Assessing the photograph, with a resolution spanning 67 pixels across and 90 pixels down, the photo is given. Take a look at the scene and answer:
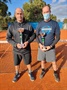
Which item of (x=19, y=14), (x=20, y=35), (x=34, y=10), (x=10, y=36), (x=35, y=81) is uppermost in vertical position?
(x=19, y=14)

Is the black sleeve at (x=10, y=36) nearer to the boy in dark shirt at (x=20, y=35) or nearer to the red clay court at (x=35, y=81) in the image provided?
the boy in dark shirt at (x=20, y=35)

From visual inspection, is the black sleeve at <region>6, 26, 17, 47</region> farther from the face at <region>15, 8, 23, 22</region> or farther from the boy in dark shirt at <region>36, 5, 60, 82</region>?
the boy in dark shirt at <region>36, 5, 60, 82</region>

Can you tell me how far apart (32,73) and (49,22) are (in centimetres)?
158

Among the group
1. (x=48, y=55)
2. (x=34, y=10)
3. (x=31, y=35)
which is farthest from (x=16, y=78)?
(x=34, y=10)

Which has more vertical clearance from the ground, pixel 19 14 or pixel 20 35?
pixel 19 14

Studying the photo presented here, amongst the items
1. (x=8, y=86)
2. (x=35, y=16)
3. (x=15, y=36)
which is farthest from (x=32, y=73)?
(x=35, y=16)

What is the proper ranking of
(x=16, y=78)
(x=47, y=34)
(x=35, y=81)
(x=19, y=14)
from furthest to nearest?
(x=16, y=78) → (x=35, y=81) → (x=47, y=34) → (x=19, y=14)

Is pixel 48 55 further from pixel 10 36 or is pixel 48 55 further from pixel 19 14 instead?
pixel 19 14

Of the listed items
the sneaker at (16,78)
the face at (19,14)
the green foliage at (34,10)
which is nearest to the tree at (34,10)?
the green foliage at (34,10)

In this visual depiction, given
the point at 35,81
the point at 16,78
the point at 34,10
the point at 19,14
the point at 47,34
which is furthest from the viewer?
the point at 34,10

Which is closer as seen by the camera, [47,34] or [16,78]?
[47,34]

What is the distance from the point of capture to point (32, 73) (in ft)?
19.4

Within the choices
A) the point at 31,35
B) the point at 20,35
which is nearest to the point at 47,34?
the point at 31,35

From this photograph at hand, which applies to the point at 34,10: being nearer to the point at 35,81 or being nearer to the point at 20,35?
the point at 35,81
